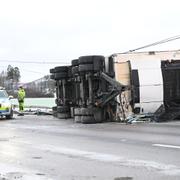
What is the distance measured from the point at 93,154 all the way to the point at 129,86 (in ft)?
A: 33.7

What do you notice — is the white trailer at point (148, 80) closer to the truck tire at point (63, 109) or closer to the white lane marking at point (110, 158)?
the truck tire at point (63, 109)

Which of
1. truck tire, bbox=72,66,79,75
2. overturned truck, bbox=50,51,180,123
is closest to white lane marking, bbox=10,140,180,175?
overturned truck, bbox=50,51,180,123

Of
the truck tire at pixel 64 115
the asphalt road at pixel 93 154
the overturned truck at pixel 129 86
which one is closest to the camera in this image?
the asphalt road at pixel 93 154

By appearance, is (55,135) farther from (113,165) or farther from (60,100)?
(60,100)

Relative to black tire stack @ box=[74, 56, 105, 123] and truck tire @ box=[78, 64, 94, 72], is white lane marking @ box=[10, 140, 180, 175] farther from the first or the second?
truck tire @ box=[78, 64, 94, 72]

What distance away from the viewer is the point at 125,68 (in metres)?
23.0

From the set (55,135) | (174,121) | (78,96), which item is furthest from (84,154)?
(78,96)

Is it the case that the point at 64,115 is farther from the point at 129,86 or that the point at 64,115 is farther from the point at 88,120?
the point at 129,86

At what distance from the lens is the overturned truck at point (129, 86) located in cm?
2255

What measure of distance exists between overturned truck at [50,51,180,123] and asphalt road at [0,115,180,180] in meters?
3.68

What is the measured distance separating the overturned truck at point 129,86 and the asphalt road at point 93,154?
3.68 m

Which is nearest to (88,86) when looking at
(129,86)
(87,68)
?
(87,68)

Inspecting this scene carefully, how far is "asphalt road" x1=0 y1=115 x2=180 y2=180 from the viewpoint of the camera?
986 cm

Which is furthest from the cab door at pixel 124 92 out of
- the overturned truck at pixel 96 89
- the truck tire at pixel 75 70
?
the truck tire at pixel 75 70
